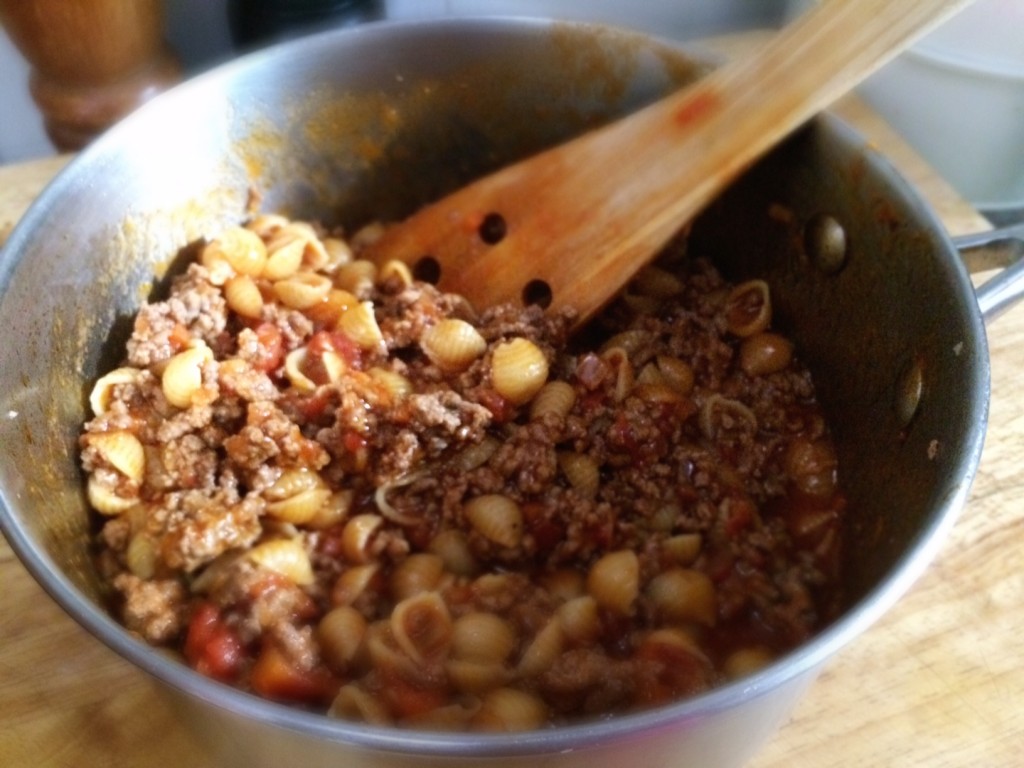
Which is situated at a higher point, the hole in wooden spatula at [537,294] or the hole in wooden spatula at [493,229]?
the hole in wooden spatula at [493,229]

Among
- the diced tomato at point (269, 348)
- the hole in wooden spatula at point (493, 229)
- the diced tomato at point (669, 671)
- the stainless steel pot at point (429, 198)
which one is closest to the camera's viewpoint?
the stainless steel pot at point (429, 198)

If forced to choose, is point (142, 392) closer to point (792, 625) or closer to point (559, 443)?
point (559, 443)

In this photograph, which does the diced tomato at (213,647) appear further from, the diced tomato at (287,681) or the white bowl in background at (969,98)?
the white bowl in background at (969,98)

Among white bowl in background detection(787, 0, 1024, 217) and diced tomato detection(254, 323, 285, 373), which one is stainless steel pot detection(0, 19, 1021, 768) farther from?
white bowl in background detection(787, 0, 1024, 217)

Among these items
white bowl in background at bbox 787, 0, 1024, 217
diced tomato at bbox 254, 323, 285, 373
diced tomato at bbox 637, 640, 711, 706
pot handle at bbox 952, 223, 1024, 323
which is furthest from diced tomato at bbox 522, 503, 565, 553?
white bowl in background at bbox 787, 0, 1024, 217

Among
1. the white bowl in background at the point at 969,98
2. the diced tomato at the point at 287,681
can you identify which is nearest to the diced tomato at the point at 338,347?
the diced tomato at the point at 287,681

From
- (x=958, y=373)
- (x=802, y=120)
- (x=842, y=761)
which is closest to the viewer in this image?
(x=958, y=373)

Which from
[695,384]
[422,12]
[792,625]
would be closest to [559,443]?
[695,384]

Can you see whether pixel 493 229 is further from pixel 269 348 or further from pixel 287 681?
pixel 287 681
